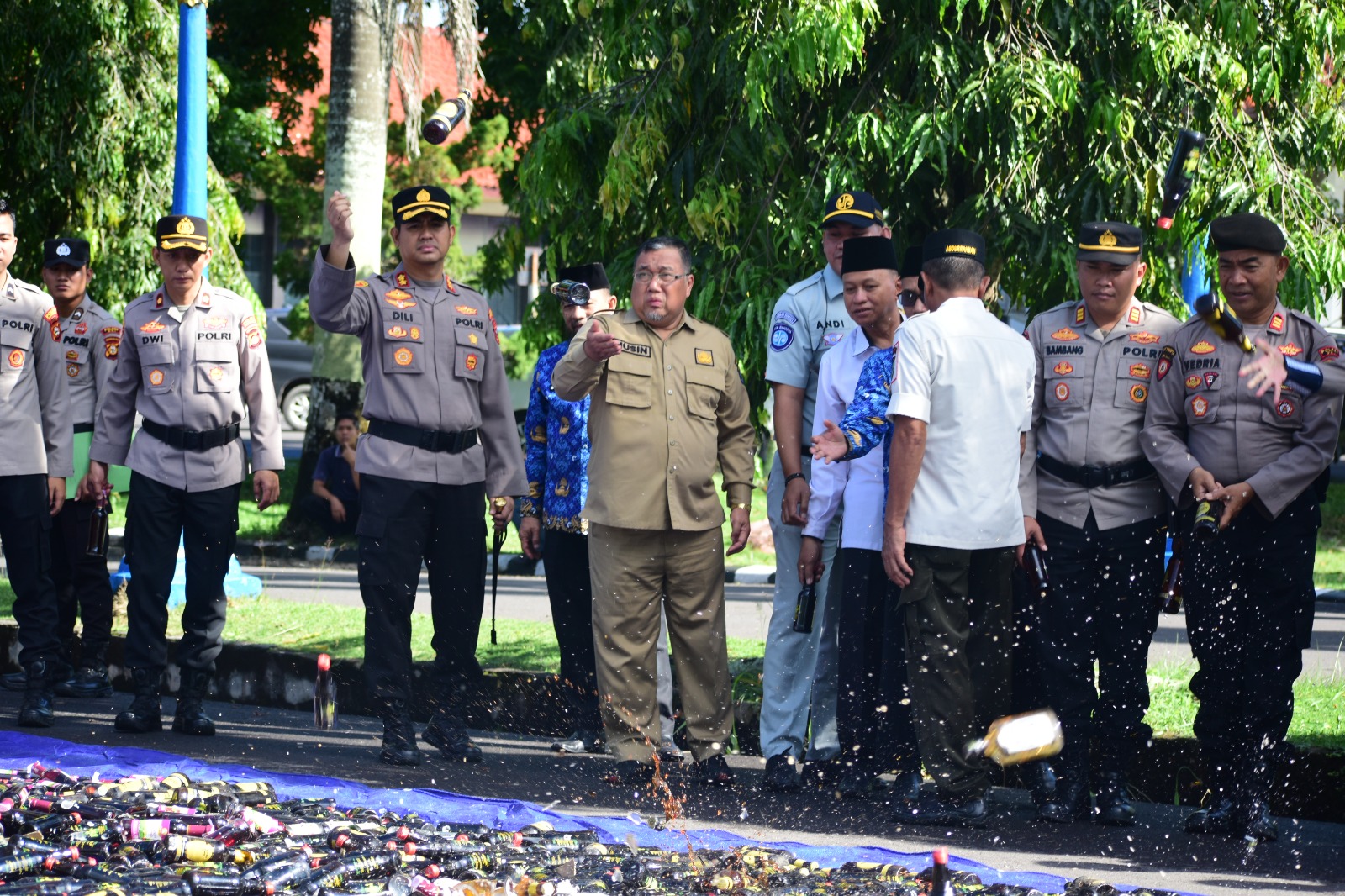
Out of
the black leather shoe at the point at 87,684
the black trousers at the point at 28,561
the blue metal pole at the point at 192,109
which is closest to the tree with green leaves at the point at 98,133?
the blue metal pole at the point at 192,109

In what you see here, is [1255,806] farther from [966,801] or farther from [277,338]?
[277,338]

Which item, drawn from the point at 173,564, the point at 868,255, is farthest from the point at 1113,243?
the point at 173,564

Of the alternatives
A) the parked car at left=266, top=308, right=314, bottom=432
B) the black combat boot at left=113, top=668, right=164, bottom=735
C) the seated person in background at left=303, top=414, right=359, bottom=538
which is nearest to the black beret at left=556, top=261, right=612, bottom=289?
the black combat boot at left=113, top=668, right=164, bottom=735

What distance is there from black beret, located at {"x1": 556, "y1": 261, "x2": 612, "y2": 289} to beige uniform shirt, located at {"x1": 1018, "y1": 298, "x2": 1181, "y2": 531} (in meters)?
2.04

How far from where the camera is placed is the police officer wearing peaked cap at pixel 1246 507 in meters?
5.52

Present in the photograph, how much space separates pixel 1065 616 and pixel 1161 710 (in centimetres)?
126

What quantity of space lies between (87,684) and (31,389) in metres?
1.55

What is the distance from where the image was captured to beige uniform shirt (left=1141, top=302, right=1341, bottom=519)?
5.54m

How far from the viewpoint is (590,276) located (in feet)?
23.5

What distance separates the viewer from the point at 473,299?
6.86m

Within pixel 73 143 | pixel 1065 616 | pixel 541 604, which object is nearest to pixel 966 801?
pixel 1065 616

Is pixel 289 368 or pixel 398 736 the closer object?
pixel 398 736

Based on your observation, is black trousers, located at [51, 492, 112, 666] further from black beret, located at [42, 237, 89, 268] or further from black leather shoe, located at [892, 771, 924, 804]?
black leather shoe, located at [892, 771, 924, 804]

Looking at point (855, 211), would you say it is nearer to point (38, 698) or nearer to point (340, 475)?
point (38, 698)
